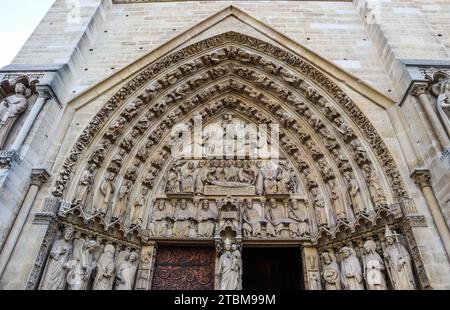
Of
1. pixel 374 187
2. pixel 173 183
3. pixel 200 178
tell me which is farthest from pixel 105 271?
pixel 374 187

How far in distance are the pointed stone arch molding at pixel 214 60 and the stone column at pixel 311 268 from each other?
64.6 inches

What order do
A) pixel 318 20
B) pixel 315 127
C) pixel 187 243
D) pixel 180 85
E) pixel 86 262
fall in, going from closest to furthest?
pixel 86 262 < pixel 187 243 < pixel 315 127 < pixel 180 85 < pixel 318 20

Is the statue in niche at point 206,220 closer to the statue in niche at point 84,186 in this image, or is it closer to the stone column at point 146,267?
the stone column at point 146,267

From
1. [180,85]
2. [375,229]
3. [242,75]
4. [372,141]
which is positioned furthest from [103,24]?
[375,229]

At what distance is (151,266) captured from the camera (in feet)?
17.3

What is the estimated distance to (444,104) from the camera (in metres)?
4.91

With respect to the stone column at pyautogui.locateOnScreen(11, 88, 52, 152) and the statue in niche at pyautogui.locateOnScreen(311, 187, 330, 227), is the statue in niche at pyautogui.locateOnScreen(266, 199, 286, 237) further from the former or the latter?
the stone column at pyautogui.locateOnScreen(11, 88, 52, 152)

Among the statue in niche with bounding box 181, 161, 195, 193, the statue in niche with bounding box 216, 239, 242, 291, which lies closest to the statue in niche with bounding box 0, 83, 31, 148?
the statue in niche with bounding box 181, 161, 195, 193

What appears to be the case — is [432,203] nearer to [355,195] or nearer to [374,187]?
[374,187]

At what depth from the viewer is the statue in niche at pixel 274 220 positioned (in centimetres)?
555

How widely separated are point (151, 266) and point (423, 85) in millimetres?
5513

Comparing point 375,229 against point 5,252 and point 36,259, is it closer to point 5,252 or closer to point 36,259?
point 36,259

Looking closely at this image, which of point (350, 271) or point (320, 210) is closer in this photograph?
point (350, 271)

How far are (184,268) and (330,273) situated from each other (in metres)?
2.45
